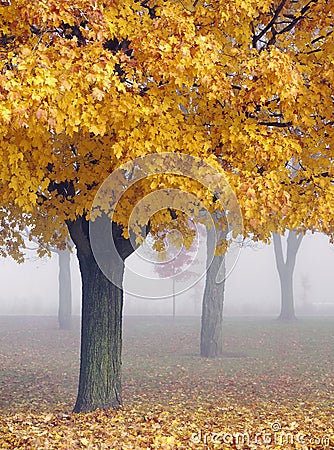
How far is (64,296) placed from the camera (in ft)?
99.4

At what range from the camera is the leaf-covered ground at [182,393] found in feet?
27.9

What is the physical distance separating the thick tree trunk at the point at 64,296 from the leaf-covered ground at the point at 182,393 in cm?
205

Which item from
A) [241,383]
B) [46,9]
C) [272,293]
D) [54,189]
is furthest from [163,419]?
[272,293]

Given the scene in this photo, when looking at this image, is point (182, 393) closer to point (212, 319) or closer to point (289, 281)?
point (212, 319)

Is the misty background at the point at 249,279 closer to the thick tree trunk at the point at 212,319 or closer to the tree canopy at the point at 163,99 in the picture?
the thick tree trunk at the point at 212,319

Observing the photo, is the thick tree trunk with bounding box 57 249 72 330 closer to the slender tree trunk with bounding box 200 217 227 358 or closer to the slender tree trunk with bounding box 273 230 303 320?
the slender tree trunk with bounding box 273 230 303 320

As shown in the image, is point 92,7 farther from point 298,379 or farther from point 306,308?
point 306,308

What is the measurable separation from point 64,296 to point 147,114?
919 inches

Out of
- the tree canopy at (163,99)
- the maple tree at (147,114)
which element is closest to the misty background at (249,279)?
the maple tree at (147,114)

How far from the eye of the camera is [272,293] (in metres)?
93.0

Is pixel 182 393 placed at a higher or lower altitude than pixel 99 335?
lower

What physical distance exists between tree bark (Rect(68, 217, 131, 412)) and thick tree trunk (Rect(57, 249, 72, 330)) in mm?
19035

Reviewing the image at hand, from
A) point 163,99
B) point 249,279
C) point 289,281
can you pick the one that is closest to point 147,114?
point 163,99

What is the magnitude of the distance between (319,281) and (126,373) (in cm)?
8946
